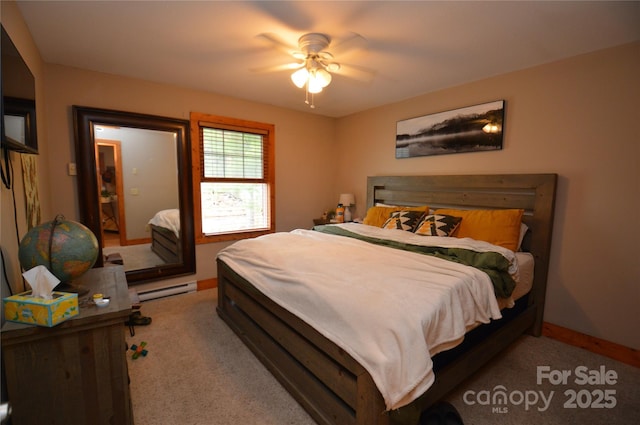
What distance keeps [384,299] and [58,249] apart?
4.95ft

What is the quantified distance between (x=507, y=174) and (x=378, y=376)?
92.6 inches

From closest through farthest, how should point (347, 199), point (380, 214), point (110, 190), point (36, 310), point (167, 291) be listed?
point (36, 310), point (110, 190), point (167, 291), point (380, 214), point (347, 199)

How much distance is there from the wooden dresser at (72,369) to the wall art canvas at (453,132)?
313cm

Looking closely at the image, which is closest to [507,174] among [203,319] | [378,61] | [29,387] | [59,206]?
[378,61]

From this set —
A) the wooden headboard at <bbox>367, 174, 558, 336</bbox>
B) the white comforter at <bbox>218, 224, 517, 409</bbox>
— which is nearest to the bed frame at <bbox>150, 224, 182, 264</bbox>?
the white comforter at <bbox>218, 224, 517, 409</bbox>

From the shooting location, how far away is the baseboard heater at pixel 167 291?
3.12 meters

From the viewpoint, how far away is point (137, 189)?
3.04 m

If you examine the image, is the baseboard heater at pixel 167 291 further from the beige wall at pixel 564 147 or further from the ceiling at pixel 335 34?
the ceiling at pixel 335 34

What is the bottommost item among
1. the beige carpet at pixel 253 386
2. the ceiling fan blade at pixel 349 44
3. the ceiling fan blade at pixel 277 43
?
the beige carpet at pixel 253 386

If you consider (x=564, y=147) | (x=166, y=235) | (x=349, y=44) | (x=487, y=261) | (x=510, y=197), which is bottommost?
(x=166, y=235)

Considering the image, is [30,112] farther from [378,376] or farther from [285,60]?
[378,376]

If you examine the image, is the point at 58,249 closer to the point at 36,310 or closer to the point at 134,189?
the point at 36,310

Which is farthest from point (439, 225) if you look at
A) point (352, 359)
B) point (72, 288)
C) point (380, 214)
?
point (72, 288)

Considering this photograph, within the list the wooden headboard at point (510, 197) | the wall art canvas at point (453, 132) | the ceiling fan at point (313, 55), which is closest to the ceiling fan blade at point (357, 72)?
the ceiling fan at point (313, 55)
